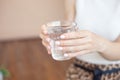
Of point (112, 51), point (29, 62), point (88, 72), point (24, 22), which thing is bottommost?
point (29, 62)

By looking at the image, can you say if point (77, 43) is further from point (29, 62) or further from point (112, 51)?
point (29, 62)

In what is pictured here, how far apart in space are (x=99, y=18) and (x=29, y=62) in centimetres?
221

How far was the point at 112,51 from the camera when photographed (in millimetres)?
785

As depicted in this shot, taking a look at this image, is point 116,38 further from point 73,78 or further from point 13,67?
point 13,67

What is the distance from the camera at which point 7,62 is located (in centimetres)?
307

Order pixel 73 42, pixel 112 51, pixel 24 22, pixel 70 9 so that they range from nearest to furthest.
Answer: pixel 73 42, pixel 112 51, pixel 70 9, pixel 24 22

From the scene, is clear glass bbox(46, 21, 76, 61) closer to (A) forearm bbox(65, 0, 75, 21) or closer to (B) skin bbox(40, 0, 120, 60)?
(B) skin bbox(40, 0, 120, 60)

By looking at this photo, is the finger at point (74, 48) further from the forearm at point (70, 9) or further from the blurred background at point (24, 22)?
the blurred background at point (24, 22)

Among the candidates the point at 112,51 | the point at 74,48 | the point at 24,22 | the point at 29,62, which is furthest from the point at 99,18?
the point at 24,22

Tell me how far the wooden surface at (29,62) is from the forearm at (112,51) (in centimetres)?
182

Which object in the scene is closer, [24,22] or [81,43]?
[81,43]

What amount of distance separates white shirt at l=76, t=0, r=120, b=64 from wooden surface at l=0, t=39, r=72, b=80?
1.71 metres

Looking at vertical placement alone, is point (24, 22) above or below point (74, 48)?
below

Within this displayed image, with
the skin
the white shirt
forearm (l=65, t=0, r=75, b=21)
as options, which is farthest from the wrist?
forearm (l=65, t=0, r=75, b=21)
